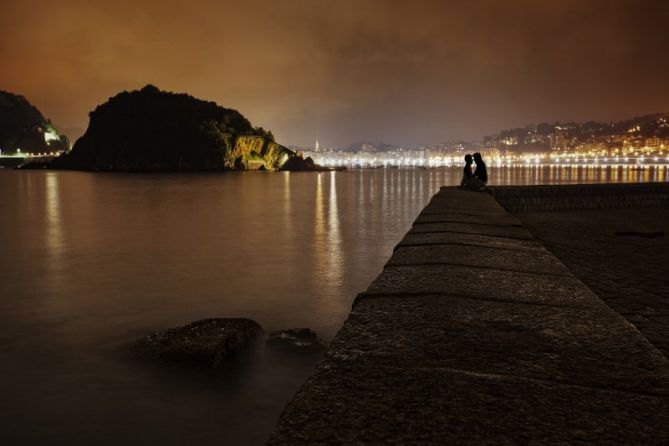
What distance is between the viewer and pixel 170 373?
5.45 meters

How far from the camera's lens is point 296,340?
21.9ft

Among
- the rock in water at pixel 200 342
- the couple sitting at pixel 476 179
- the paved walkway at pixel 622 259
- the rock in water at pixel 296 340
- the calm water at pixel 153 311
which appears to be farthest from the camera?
the couple sitting at pixel 476 179

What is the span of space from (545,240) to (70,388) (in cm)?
812

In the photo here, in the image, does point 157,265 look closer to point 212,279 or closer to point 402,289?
point 212,279

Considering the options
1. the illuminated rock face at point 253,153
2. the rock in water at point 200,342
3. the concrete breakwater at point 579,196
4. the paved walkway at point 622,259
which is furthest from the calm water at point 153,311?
the illuminated rock face at point 253,153

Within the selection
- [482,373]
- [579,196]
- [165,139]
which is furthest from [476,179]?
[165,139]

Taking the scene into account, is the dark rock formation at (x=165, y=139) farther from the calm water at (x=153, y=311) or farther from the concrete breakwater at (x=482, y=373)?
the concrete breakwater at (x=482, y=373)

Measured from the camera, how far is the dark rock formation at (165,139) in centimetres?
13988

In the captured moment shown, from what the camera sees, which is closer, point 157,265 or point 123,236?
point 157,265

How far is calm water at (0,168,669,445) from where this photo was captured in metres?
4.83

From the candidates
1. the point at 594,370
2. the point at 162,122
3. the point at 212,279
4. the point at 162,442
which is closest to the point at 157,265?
the point at 212,279

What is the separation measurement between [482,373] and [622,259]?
22.2 ft

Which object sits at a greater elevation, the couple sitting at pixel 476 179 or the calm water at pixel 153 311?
the couple sitting at pixel 476 179

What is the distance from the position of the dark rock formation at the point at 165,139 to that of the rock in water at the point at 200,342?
137 meters
